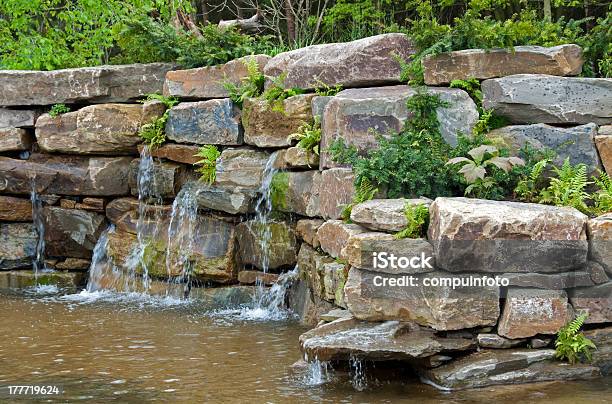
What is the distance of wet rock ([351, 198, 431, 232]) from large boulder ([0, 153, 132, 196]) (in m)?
5.32

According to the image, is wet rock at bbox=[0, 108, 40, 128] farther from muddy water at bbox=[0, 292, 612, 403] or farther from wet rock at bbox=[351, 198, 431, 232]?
wet rock at bbox=[351, 198, 431, 232]

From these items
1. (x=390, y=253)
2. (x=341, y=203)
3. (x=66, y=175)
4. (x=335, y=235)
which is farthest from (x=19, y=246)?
(x=390, y=253)

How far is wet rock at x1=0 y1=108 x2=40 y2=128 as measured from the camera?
13.0 metres

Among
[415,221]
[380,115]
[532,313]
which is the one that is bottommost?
[532,313]

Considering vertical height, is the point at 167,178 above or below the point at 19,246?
above

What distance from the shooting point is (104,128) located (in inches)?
490

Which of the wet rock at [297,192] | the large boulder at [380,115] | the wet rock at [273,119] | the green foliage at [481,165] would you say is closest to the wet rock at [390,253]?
the green foliage at [481,165]

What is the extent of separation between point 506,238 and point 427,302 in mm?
873

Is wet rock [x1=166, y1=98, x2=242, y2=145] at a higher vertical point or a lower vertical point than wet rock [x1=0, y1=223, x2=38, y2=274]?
higher

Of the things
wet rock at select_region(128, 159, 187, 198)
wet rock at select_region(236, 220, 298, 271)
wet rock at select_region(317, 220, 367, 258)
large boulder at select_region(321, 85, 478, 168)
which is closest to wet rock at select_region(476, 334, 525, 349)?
wet rock at select_region(317, 220, 367, 258)

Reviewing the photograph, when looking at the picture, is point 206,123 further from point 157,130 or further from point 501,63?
point 501,63

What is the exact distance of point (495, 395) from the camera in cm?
689

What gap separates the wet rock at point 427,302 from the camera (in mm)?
7355

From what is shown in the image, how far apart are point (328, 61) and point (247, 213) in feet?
7.35
